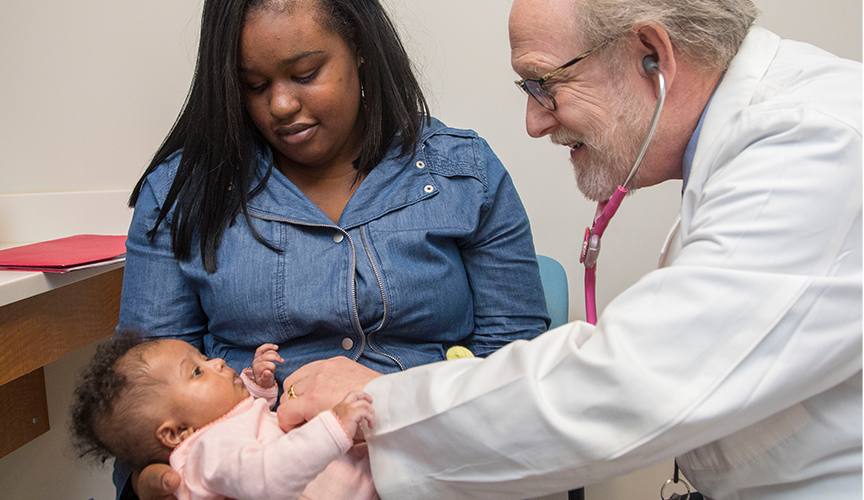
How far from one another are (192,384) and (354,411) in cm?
37

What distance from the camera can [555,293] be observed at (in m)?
1.60

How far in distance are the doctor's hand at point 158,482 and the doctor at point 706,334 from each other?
0.28 meters

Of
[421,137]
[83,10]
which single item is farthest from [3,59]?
[421,137]

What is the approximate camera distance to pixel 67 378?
2.19m

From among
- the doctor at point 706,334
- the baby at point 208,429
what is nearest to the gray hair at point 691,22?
the doctor at point 706,334

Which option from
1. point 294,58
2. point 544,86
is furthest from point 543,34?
point 294,58

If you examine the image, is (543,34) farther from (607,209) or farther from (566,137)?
(607,209)

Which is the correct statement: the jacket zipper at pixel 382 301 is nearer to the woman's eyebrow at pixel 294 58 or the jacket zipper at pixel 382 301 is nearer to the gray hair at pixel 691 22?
the woman's eyebrow at pixel 294 58

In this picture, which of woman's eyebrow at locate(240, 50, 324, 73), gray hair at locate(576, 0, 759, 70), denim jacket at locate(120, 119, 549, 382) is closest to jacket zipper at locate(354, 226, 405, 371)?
denim jacket at locate(120, 119, 549, 382)

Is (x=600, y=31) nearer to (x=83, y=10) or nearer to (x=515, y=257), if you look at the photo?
(x=515, y=257)

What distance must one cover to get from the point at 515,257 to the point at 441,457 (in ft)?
2.18

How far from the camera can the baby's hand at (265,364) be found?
114 centimetres

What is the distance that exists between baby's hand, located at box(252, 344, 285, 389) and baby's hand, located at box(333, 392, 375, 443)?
269mm

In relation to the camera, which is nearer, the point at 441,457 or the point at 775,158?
the point at 775,158
